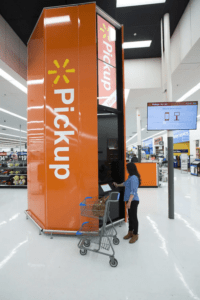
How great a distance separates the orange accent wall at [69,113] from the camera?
10.9ft

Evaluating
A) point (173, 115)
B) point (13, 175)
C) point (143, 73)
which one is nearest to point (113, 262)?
point (173, 115)

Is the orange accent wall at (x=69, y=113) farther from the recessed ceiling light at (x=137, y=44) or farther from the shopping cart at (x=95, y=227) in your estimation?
the recessed ceiling light at (x=137, y=44)

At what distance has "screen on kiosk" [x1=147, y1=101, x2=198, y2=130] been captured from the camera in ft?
13.9

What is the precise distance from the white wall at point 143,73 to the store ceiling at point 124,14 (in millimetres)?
1302

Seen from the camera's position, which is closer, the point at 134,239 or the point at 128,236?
the point at 134,239

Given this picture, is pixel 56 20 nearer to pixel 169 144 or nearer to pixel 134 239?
pixel 169 144

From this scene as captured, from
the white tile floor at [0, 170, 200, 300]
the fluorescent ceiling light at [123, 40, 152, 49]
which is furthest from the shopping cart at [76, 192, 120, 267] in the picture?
the fluorescent ceiling light at [123, 40, 152, 49]

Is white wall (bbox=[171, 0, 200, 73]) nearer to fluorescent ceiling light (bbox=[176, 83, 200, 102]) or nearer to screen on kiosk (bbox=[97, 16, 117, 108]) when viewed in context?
screen on kiosk (bbox=[97, 16, 117, 108])

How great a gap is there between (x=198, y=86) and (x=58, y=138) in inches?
267

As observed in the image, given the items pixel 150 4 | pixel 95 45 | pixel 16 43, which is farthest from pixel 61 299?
pixel 16 43

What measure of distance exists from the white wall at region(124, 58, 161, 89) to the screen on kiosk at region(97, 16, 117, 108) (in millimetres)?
3145

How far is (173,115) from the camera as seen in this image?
169 inches

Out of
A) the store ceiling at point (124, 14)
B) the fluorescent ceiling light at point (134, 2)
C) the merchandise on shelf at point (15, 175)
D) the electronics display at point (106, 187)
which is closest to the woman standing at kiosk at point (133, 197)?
the electronics display at point (106, 187)

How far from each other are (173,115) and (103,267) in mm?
3596
